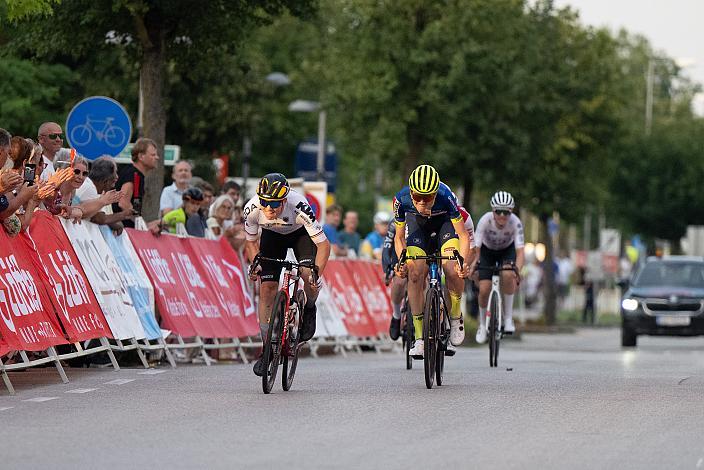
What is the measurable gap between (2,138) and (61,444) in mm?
4537

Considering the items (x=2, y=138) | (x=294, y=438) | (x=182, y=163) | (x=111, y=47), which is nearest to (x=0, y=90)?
(x=111, y=47)

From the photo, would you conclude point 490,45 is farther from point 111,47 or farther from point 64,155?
point 64,155

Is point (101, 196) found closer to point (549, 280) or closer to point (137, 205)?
point (137, 205)

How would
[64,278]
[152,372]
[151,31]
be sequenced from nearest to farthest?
1. [64,278]
2. [152,372]
3. [151,31]

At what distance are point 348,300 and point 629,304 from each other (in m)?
8.29

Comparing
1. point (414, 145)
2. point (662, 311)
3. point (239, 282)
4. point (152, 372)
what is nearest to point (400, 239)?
point (152, 372)

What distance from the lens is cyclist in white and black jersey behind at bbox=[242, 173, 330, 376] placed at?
1498 cm

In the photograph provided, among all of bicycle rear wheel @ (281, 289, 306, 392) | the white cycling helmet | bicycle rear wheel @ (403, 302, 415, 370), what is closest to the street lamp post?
the white cycling helmet

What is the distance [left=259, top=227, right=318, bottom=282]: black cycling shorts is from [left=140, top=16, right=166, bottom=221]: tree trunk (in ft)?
27.5

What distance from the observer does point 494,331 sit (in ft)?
68.3

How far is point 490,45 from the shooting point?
131ft

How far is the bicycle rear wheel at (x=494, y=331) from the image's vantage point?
20750mm

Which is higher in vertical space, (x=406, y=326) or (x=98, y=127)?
(x=98, y=127)

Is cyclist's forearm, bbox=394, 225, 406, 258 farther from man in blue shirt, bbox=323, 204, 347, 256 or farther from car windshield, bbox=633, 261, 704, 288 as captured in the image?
car windshield, bbox=633, 261, 704, 288
